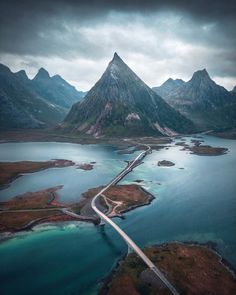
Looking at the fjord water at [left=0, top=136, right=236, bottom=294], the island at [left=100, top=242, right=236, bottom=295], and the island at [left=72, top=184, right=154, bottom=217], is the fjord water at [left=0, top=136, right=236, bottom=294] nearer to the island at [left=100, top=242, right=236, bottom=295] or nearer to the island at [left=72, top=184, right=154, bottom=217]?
the island at [left=100, top=242, right=236, bottom=295]

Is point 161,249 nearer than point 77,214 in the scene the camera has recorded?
Yes

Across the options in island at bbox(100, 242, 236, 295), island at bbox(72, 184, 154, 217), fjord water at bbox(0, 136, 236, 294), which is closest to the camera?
island at bbox(100, 242, 236, 295)

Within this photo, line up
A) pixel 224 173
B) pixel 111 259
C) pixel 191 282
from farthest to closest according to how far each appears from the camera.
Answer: pixel 224 173 → pixel 111 259 → pixel 191 282

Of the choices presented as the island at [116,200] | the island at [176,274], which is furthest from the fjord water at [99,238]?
the island at [116,200]

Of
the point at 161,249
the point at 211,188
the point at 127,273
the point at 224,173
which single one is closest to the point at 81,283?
the point at 127,273

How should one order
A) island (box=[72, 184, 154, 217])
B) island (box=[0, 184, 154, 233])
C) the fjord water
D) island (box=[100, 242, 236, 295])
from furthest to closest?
island (box=[72, 184, 154, 217]), island (box=[0, 184, 154, 233]), the fjord water, island (box=[100, 242, 236, 295])

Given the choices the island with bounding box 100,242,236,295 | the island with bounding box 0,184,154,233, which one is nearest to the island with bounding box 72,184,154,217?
the island with bounding box 0,184,154,233

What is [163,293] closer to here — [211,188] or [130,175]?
[211,188]
